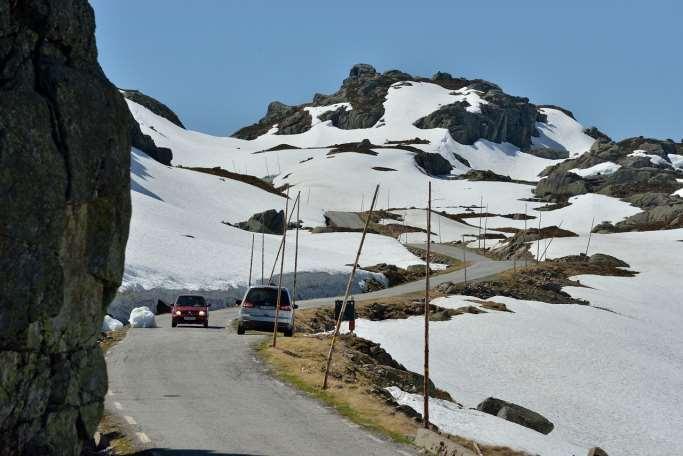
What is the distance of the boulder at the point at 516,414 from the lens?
88.1 feet

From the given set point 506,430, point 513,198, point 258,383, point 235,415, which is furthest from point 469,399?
point 513,198

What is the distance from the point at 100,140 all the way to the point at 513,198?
190550 millimetres

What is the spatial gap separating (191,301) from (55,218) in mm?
32537

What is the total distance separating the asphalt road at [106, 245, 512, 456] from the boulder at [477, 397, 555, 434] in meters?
7.80

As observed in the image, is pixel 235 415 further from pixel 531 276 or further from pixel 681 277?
pixel 681 277

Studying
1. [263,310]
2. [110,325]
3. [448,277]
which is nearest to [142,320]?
[110,325]

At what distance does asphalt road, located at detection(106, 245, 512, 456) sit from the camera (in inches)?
599

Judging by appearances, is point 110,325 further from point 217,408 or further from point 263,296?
point 217,408

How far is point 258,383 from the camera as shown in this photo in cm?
2297

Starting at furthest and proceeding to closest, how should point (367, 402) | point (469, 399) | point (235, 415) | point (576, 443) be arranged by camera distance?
1. point (469, 399)
2. point (576, 443)
3. point (367, 402)
4. point (235, 415)

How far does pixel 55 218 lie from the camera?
10883 millimetres

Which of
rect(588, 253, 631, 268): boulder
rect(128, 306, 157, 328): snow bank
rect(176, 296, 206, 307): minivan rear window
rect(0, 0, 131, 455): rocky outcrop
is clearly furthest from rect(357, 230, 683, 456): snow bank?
rect(588, 253, 631, 268): boulder

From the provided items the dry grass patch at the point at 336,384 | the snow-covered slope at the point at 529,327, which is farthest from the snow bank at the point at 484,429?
the dry grass patch at the point at 336,384

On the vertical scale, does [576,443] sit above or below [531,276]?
below
